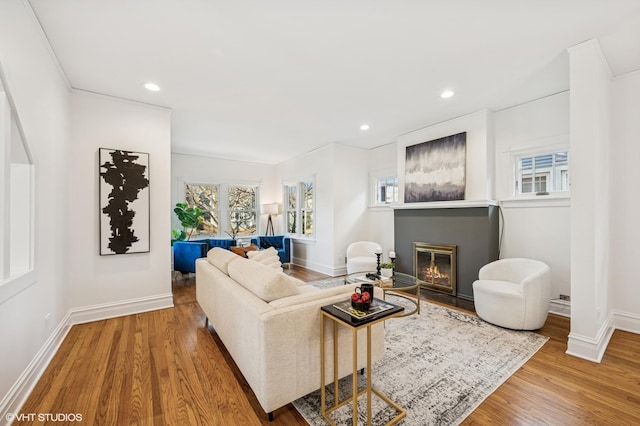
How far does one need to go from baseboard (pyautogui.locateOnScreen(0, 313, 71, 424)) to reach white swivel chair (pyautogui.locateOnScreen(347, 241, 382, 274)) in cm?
390

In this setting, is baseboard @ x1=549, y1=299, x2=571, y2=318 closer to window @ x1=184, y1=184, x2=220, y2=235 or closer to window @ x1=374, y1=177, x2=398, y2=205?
window @ x1=374, y1=177, x2=398, y2=205

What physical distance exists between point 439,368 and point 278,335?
1.50 m

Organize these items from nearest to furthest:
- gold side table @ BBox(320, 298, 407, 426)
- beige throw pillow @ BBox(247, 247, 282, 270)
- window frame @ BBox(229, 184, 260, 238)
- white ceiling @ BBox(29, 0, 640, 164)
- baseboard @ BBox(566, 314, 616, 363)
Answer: gold side table @ BBox(320, 298, 407, 426), white ceiling @ BBox(29, 0, 640, 164), baseboard @ BBox(566, 314, 616, 363), beige throw pillow @ BBox(247, 247, 282, 270), window frame @ BBox(229, 184, 260, 238)

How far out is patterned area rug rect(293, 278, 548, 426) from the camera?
1687 mm

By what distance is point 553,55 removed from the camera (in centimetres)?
254

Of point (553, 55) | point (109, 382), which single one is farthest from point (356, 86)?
point (109, 382)

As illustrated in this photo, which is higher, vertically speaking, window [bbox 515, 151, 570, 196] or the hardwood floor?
window [bbox 515, 151, 570, 196]

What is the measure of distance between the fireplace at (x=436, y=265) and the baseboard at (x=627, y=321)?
1673mm

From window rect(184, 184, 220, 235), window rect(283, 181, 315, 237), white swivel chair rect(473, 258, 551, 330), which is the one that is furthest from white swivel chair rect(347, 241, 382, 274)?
window rect(184, 184, 220, 235)

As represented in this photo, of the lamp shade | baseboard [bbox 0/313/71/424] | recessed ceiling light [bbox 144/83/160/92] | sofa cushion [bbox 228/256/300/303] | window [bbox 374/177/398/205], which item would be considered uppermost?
recessed ceiling light [bbox 144/83/160/92]

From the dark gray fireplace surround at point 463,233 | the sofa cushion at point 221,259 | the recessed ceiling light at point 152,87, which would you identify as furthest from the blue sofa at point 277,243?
the recessed ceiling light at point 152,87

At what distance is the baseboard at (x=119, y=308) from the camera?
10.1 ft

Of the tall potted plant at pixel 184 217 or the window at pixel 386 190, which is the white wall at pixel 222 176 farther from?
the window at pixel 386 190

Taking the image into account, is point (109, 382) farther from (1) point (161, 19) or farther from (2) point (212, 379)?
A: (1) point (161, 19)
